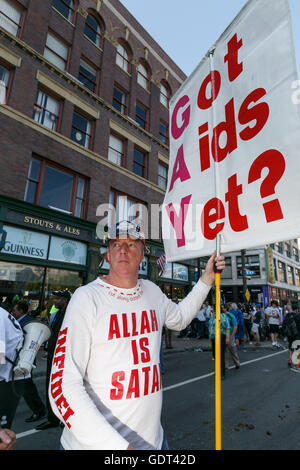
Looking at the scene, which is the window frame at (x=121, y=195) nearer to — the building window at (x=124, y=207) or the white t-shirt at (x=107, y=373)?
the building window at (x=124, y=207)

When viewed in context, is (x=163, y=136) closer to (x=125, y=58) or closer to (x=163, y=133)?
(x=163, y=133)

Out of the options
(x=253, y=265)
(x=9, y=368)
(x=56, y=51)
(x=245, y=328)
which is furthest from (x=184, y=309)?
(x=253, y=265)

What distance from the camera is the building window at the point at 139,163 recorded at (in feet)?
57.6

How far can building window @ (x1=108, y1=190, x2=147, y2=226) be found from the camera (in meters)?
15.2

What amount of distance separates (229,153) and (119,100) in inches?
678

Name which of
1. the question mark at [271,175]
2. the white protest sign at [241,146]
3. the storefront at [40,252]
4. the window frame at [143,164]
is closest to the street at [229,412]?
the white protest sign at [241,146]

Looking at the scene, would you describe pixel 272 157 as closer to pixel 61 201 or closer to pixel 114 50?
pixel 61 201

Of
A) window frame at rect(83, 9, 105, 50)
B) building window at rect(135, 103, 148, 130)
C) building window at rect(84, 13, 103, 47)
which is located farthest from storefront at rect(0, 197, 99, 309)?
building window at rect(84, 13, 103, 47)

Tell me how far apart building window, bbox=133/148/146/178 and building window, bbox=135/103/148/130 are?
2135mm

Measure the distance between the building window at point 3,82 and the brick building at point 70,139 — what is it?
43 mm

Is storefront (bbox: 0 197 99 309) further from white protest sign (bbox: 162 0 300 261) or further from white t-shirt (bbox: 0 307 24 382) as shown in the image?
white protest sign (bbox: 162 0 300 261)

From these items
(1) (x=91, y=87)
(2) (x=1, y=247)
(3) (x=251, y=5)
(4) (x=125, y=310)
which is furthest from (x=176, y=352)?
(1) (x=91, y=87)

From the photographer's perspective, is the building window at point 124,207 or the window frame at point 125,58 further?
the window frame at point 125,58

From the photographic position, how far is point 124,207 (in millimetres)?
15938
